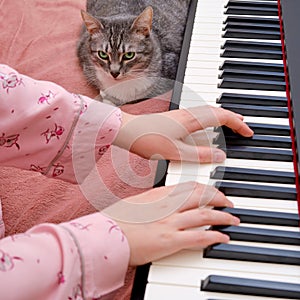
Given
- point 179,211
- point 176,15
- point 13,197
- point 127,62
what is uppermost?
point 176,15

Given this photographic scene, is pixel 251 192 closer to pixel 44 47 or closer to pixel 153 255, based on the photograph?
pixel 153 255

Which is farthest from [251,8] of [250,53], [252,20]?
[250,53]

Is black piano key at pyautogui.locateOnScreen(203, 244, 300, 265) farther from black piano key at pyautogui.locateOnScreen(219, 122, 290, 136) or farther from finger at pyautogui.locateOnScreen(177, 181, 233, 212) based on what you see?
black piano key at pyautogui.locateOnScreen(219, 122, 290, 136)

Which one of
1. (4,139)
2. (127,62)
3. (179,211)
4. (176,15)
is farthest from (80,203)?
(176,15)

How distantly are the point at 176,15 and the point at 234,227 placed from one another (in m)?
1.42

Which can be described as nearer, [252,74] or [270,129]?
[270,129]

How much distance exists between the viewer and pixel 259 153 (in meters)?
0.95

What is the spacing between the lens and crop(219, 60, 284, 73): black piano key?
44.5 inches

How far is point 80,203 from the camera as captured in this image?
4.48ft

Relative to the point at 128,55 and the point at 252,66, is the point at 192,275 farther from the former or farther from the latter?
the point at 128,55

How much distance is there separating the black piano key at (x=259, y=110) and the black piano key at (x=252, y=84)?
0.18ft

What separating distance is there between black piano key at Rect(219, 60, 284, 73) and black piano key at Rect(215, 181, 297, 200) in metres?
0.32

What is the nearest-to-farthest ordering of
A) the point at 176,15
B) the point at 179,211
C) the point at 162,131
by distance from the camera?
the point at 179,211 < the point at 162,131 < the point at 176,15

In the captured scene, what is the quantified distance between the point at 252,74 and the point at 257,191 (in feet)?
1.05
